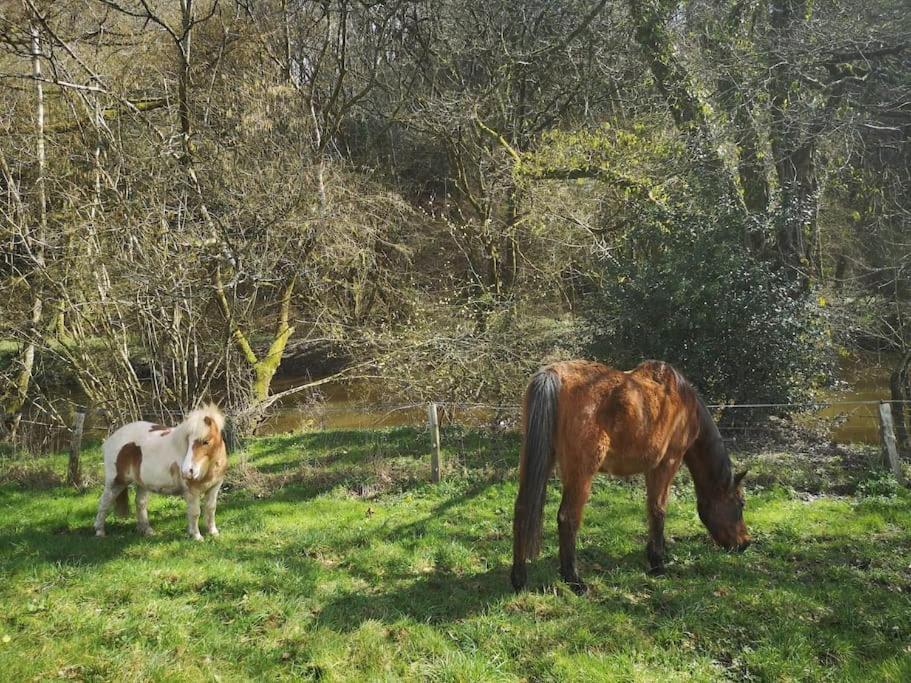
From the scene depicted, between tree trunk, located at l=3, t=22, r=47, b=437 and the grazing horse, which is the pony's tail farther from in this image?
tree trunk, located at l=3, t=22, r=47, b=437

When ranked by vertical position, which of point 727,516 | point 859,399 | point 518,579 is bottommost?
point 518,579

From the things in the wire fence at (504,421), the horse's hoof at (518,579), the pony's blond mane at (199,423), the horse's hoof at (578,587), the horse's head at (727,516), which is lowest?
the horse's hoof at (578,587)

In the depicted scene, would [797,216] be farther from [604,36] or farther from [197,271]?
[197,271]

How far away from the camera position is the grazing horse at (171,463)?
5543 mm

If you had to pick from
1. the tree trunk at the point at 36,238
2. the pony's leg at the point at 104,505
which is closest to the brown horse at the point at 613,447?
the pony's leg at the point at 104,505

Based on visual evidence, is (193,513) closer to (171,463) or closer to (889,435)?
(171,463)

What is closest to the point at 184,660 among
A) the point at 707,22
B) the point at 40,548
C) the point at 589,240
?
the point at 40,548

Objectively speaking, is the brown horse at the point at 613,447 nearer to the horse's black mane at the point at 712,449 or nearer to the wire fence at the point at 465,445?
the horse's black mane at the point at 712,449

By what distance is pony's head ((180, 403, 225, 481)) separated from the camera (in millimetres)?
5383

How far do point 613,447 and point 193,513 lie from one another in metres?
3.92

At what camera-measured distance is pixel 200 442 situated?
5496 millimetres

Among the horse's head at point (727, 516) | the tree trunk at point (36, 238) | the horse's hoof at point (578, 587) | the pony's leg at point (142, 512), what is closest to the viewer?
the horse's hoof at point (578, 587)

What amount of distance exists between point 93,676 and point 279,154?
9.56 meters

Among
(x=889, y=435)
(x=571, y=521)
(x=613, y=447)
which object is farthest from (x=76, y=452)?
(x=889, y=435)
